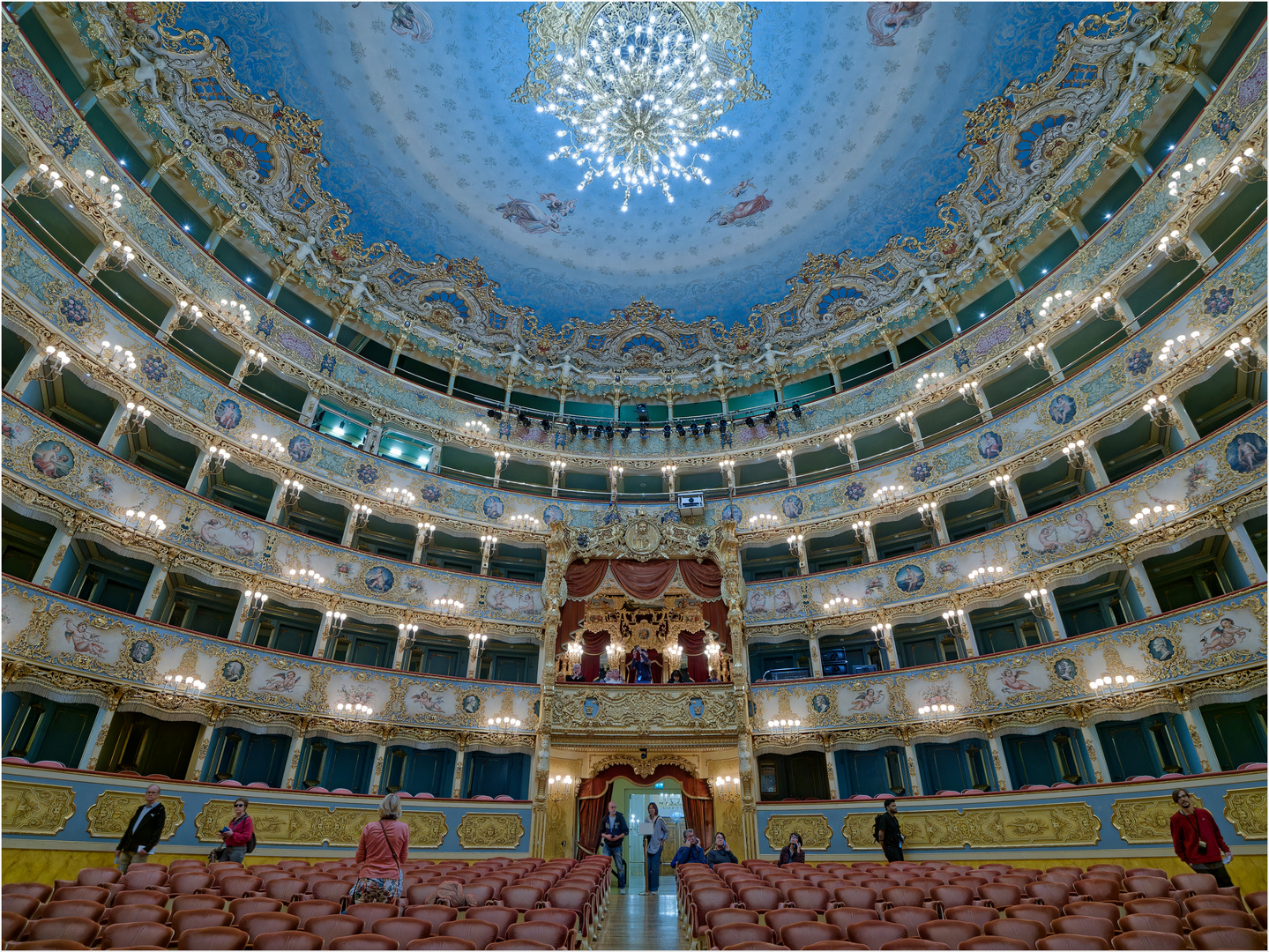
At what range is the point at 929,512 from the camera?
21.8 metres

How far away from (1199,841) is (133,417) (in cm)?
2361

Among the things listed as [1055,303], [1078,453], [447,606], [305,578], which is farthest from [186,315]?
[1055,303]

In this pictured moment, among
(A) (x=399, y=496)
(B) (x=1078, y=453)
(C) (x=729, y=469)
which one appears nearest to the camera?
(B) (x=1078, y=453)

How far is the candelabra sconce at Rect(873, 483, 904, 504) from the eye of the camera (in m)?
22.5

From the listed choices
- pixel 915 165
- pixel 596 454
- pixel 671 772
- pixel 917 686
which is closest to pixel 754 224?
pixel 915 165

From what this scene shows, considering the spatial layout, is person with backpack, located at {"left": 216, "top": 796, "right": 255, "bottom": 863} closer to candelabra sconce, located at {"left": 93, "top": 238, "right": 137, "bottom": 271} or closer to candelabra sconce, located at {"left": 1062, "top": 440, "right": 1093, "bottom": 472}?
candelabra sconce, located at {"left": 93, "top": 238, "right": 137, "bottom": 271}

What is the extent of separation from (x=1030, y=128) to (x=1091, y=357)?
25.7 feet

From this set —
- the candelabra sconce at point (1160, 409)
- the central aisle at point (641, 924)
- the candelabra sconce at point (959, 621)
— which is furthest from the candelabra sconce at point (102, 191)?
A: the candelabra sconce at point (1160, 409)

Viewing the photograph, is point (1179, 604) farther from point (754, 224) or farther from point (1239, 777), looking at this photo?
point (754, 224)

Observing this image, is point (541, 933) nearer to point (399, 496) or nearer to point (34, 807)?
point (34, 807)

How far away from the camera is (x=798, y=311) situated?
1114 inches

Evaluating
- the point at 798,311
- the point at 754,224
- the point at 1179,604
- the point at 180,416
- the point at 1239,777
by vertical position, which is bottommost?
Answer: the point at 1239,777

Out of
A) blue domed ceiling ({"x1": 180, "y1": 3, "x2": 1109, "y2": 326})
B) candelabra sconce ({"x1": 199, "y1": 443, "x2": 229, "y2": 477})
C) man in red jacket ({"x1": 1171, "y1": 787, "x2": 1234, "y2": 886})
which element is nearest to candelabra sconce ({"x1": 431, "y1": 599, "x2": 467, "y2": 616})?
candelabra sconce ({"x1": 199, "y1": 443, "x2": 229, "y2": 477})

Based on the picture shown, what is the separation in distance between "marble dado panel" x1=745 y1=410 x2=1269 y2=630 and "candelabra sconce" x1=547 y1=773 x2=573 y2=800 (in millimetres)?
7861
